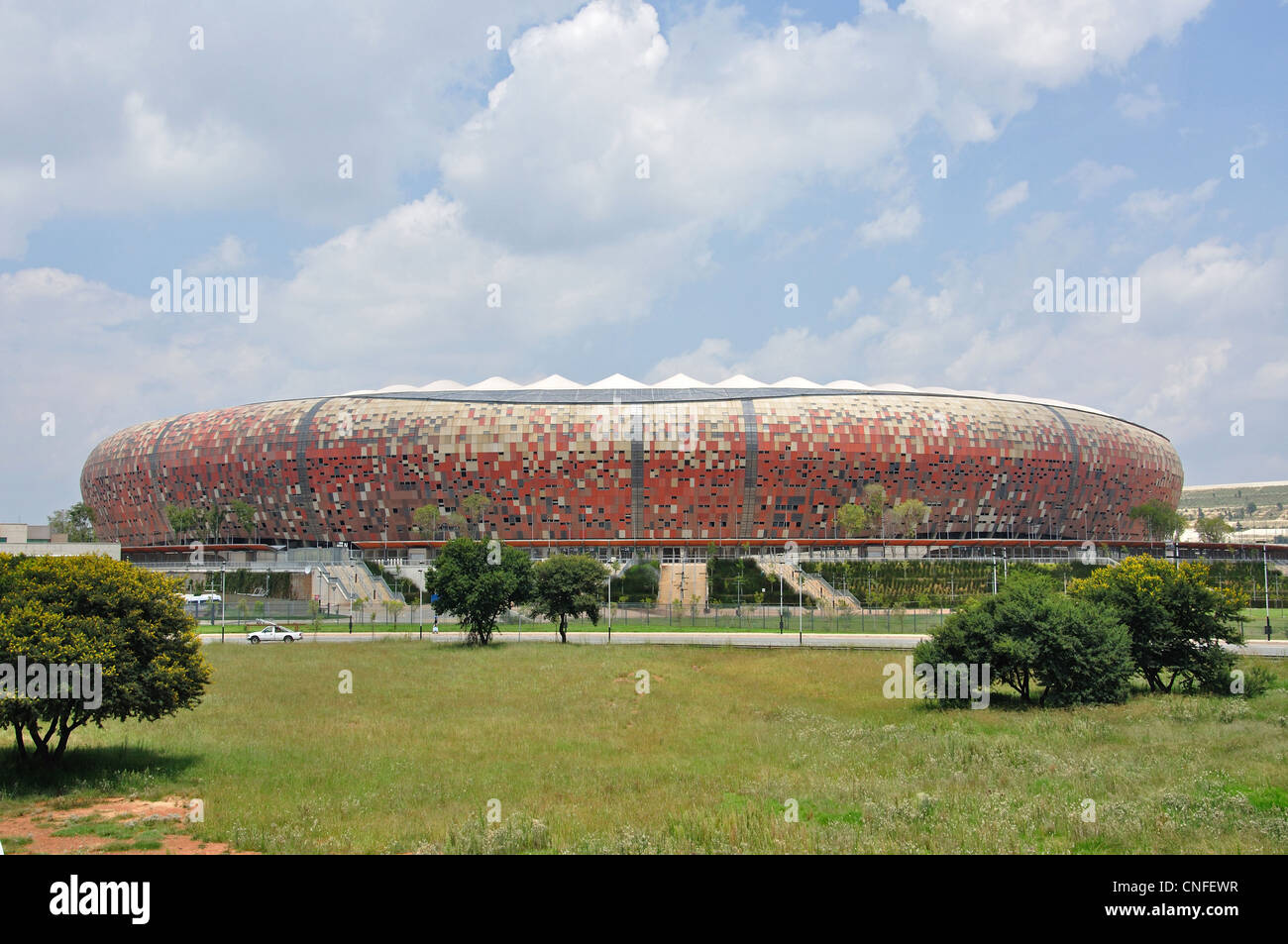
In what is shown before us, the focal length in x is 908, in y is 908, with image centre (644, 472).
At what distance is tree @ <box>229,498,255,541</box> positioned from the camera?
9519cm

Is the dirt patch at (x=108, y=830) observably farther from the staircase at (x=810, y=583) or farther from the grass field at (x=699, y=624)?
the staircase at (x=810, y=583)

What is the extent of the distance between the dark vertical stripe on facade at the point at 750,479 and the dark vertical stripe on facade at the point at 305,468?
1763 inches

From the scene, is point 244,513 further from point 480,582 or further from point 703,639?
point 703,639

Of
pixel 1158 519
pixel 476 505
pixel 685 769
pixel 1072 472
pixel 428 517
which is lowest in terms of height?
pixel 685 769

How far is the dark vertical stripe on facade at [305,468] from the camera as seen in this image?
313 feet

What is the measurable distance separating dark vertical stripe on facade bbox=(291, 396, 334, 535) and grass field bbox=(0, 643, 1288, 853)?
67.9 metres

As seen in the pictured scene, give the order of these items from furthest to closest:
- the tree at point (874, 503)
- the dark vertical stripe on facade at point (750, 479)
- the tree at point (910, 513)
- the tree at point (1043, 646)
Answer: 1. the dark vertical stripe on facade at point (750, 479)
2. the tree at point (874, 503)
3. the tree at point (910, 513)
4. the tree at point (1043, 646)

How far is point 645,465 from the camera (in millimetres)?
91312

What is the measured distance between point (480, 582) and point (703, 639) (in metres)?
11.1

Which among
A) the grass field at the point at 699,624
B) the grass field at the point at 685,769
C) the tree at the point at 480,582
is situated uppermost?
the tree at the point at 480,582

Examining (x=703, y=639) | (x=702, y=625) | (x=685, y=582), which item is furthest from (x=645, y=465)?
(x=703, y=639)

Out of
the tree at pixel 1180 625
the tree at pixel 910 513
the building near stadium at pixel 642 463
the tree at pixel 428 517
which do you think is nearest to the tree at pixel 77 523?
the building near stadium at pixel 642 463
